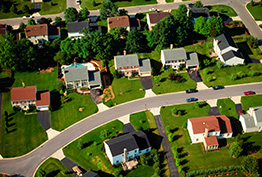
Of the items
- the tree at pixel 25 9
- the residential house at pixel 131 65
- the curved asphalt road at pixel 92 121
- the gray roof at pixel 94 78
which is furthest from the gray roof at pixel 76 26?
the curved asphalt road at pixel 92 121

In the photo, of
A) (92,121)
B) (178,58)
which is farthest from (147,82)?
(92,121)

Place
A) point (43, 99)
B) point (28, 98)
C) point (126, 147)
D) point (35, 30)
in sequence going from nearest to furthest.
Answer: point (126, 147)
point (28, 98)
point (43, 99)
point (35, 30)

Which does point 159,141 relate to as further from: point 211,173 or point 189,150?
point 211,173

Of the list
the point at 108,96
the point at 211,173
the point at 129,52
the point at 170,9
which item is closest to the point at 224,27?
the point at 170,9

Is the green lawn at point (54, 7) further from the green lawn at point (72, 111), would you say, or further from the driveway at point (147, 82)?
the driveway at point (147, 82)

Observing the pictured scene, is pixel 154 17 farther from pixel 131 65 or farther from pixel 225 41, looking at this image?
pixel 131 65

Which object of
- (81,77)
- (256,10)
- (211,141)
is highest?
(256,10)

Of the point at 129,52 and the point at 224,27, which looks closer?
the point at 129,52
